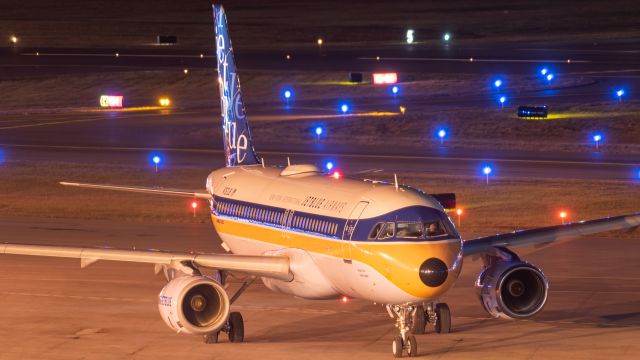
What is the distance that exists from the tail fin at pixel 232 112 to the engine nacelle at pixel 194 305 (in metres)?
11.5

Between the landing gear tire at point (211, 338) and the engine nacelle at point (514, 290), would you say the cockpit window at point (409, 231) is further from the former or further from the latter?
the landing gear tire at point (211, 338)

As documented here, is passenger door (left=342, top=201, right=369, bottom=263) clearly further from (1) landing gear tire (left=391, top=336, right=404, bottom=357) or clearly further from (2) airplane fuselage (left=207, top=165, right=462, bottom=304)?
(1) landing gear tire (left=391, top=336, right=404, bottom=357)

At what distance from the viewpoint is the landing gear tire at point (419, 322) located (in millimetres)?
35500

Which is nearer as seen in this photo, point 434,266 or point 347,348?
point 434,266

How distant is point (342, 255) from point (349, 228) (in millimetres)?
707

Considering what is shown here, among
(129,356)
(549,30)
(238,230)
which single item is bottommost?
(129,356)

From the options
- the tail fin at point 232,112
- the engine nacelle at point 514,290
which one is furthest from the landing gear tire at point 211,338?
the tail fin at point 232,112

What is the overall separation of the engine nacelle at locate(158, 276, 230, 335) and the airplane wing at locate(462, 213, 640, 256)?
22.6 ft

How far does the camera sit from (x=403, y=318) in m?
31.8

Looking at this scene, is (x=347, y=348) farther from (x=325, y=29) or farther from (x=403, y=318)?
(x=325, y=29)

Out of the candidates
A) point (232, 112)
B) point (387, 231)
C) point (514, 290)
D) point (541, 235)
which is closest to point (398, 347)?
point (387, 231)

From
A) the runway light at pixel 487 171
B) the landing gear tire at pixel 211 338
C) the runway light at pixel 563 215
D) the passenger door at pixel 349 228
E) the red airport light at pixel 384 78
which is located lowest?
the landing gear tire at pixel 211 338

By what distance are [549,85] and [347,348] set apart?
266 ft

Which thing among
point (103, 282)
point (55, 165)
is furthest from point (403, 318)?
point (55, 165)
